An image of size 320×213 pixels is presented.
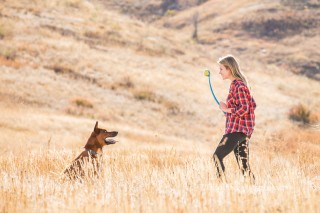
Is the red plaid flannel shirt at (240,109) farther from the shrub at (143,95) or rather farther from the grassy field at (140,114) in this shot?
the shrub at (143,95)

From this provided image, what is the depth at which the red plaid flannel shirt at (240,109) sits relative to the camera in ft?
19.1

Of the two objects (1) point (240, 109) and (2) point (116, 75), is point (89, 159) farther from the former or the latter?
(2) point (116, 75)

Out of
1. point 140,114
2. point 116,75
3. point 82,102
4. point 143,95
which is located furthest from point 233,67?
point 116,75

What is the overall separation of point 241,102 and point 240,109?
0.29 feet

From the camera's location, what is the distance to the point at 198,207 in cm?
415

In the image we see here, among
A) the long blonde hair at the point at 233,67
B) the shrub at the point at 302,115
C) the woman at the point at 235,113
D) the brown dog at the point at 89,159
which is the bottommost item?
the shrub at the point at 302,115

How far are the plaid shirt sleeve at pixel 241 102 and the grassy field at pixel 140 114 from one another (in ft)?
2.61

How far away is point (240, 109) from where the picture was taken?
5.81m

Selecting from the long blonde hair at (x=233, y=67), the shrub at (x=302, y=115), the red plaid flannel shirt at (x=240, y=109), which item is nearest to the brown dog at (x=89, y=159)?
the red plaid flannel shirt at (x=240, y=109)

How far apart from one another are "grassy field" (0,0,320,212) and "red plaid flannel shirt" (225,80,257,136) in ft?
2.04

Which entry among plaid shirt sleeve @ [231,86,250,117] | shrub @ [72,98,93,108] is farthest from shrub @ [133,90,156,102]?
plaid shirt sleeve @ [231,86,250,117]

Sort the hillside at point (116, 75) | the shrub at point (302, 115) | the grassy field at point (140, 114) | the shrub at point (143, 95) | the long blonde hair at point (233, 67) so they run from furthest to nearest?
the shrub at point (143, 95)
the shrub at point (302, 115)
the hillside at point (116, 75)
the long blonde hair at point (233, 67)
the grassy field at point (140, 114)

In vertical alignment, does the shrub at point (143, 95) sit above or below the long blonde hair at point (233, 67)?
below

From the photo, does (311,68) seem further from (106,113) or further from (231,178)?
(231,178)
